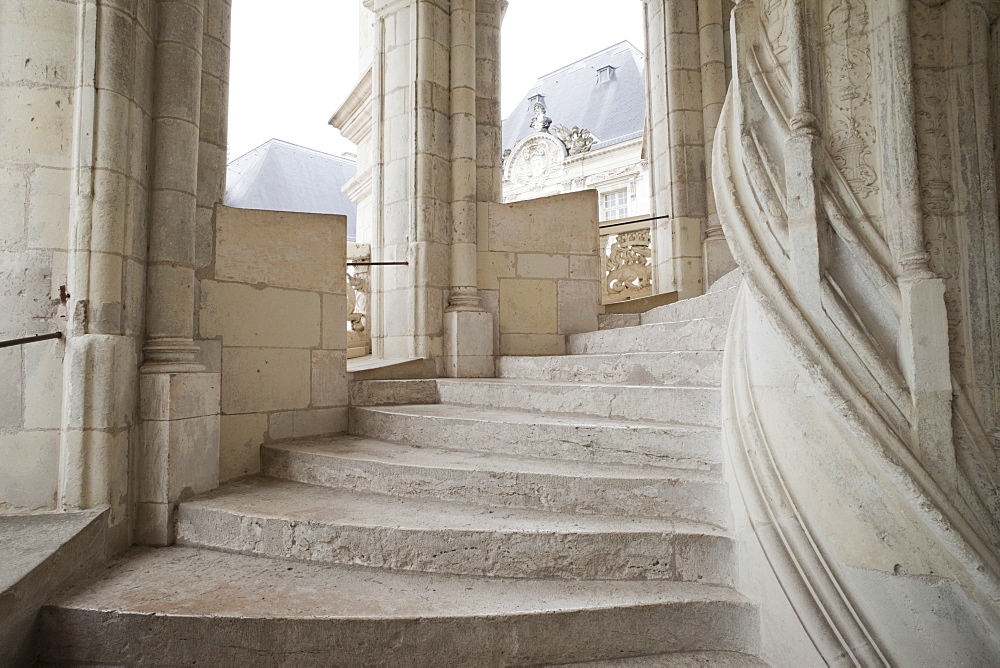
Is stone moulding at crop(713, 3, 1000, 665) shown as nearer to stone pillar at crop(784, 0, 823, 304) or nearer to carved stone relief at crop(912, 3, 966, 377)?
stone pillar at crop(784, 0, 823, 304)

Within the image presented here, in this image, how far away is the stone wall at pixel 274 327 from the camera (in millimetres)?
2617

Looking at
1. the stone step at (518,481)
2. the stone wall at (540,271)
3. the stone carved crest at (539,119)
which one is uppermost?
the stone carved crest at (539,119)

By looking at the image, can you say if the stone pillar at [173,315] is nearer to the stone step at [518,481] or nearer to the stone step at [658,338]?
the stone step at [518,481]

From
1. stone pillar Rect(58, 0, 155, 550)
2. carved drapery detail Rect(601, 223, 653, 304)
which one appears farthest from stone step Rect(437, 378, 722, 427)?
carved drapery detail Rect(601, 223, 653, 304)

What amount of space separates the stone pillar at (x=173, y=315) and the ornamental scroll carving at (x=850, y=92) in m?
2.36

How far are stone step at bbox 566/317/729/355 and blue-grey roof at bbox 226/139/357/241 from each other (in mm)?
11560

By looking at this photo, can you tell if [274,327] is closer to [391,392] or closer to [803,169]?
[391,392]

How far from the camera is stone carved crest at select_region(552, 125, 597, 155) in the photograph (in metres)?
14.3

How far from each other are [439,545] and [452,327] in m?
2.22

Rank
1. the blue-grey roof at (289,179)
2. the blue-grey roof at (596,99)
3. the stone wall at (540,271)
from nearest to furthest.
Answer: the stone wall at (540,271), the blue-grey roof at (289,179), the blue-grey roof at (596,99)

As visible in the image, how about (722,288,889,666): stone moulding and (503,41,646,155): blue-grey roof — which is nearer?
(722,288,889,666): stone moulding

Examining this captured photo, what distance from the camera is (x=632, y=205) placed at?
13.0 metres

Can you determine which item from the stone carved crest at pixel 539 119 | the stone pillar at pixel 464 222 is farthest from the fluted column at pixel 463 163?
the stone carved crest at pixel 539 119

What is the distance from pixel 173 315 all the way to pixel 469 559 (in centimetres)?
155
